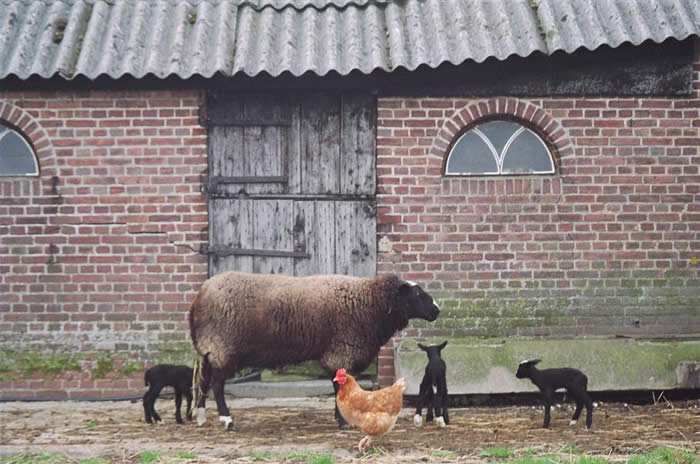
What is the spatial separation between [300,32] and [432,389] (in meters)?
4.06

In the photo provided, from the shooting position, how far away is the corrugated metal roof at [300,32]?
8.39 meters

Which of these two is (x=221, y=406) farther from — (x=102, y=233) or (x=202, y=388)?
(x=102, y=233)

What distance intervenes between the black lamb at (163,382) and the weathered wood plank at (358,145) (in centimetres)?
264

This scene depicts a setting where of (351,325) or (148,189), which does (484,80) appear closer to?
(351,325)

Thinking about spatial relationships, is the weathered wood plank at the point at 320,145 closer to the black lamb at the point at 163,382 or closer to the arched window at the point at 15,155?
the black lamb at the point at 163,382

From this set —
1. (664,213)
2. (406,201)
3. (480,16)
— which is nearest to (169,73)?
(406,201)

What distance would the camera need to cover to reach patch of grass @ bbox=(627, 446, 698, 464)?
5.97 m

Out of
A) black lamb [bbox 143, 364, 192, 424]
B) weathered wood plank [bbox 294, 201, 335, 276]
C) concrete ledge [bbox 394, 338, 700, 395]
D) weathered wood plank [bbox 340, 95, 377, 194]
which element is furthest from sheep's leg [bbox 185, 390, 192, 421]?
weathered wood plank [bbox 340, 95, 377, 194]

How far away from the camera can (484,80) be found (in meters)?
8.70

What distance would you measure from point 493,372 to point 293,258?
242 centimetres

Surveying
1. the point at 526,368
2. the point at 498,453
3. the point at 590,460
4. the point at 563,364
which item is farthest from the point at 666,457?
the point at 563,364

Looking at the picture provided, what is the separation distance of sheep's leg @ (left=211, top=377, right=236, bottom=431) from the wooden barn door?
1716mm

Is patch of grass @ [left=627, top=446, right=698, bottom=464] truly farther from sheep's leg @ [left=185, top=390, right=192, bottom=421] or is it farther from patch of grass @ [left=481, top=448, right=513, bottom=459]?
sheep's leg @ [left=185, top=390, right=192, bottom=421]

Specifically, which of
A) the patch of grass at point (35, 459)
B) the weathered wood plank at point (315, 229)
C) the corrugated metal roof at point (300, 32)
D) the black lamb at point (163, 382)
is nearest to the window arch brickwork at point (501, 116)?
the corrugated metal roof at point (300, 32)
